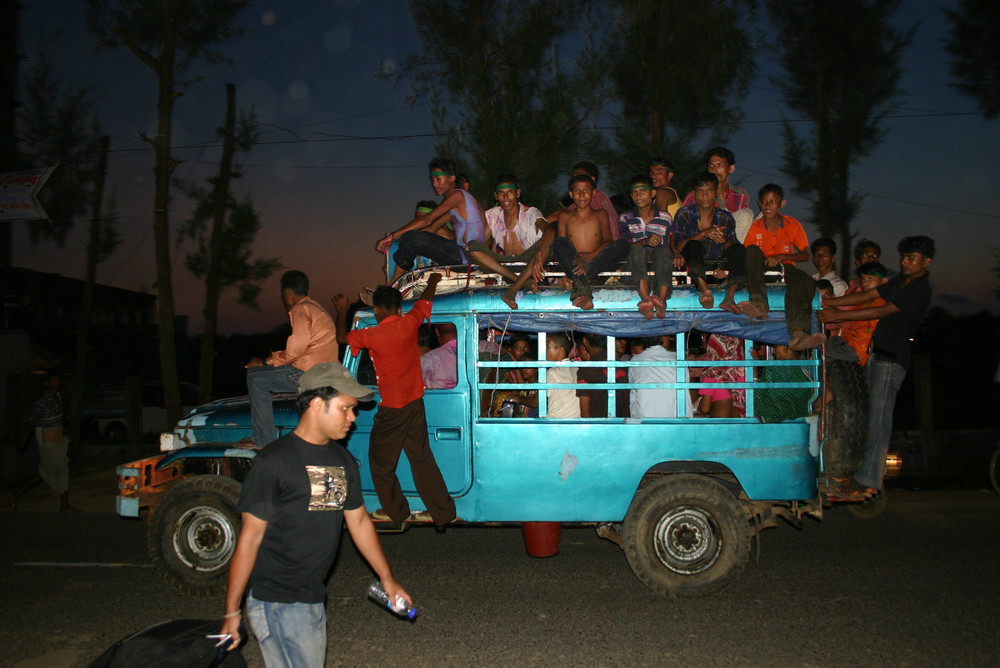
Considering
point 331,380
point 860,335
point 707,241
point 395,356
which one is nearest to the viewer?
point 331,380

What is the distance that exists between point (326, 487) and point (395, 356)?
2.08 meters

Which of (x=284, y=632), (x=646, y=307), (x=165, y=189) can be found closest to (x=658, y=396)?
(x=646, y=307)

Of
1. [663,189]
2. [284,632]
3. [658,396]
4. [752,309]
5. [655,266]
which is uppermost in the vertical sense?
[663,189]

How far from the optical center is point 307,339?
539 centimetres

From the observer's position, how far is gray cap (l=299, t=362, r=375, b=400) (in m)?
2.90

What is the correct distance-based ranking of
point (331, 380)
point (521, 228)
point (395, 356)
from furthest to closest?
point (521, 228) → point (395, 356) → point (331, 380)

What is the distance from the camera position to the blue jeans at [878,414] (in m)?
5.26

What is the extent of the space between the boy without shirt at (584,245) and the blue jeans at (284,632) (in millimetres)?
2965

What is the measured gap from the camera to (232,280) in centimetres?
1465

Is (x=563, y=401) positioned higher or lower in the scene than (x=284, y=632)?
higher

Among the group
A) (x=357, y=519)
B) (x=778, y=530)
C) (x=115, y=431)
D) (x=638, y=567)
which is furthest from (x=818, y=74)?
(x=115, y=431)

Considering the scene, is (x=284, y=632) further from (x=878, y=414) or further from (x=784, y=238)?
(x=784, y=238)

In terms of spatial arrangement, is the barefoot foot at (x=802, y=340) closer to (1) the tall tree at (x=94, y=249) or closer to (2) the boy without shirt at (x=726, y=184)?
(2) the boy without shirt at (x=726, y=184)

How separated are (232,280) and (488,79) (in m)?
7.40
